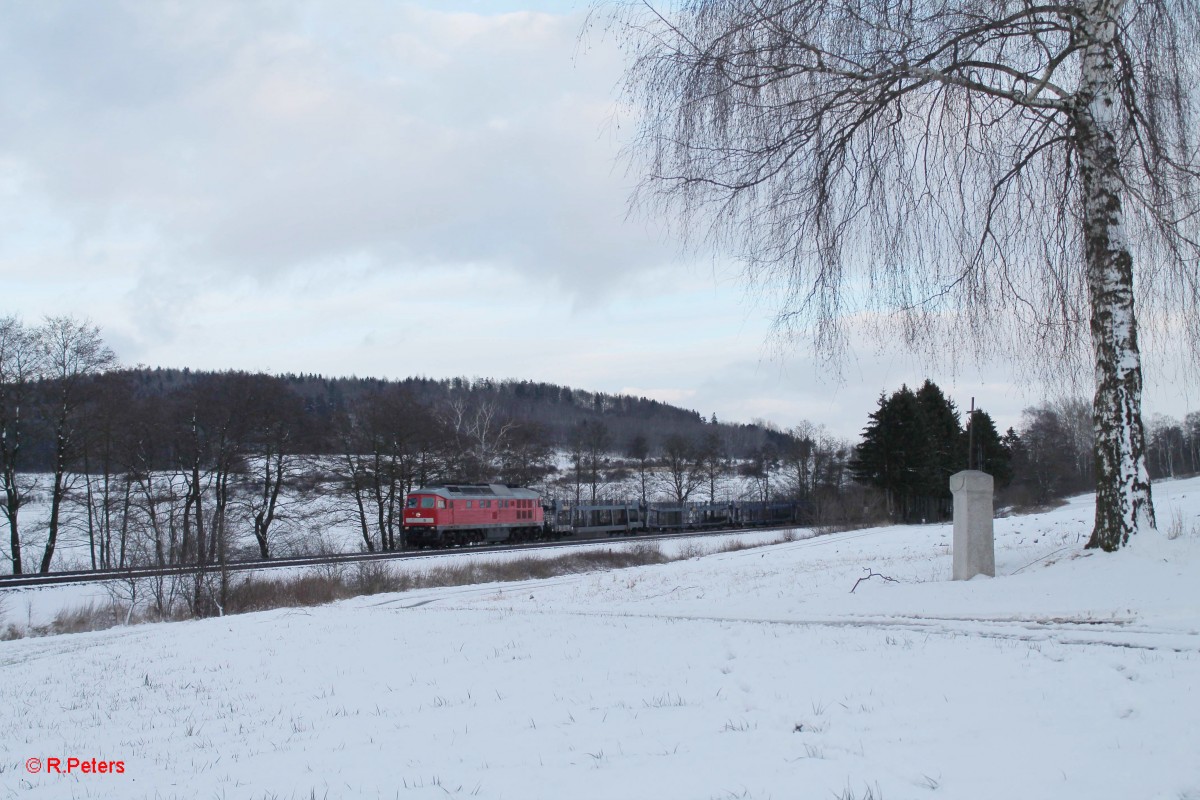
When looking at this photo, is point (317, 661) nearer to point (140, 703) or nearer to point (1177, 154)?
point (140, 703)

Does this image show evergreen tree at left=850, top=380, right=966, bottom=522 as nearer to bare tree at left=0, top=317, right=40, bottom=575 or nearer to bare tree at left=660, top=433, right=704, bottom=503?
bare tree at left=660, top=433, right=704, bottom=503

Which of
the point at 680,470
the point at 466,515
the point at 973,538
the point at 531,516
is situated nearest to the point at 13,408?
the point at 466,515

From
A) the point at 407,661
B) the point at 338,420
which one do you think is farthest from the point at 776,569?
the point at 338,420

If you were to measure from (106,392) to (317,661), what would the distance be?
31860 millimetres

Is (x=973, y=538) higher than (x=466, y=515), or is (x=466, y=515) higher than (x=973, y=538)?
(x=973, y=538)

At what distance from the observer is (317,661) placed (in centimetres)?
1002

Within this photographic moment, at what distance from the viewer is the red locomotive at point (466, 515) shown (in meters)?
39.7

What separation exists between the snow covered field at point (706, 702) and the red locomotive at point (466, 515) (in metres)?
27.4

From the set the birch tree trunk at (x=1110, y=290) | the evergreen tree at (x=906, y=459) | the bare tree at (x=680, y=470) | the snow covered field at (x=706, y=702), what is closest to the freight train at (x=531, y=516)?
the evergreen tree at (x=906, y=459)

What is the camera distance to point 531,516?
4647 cm

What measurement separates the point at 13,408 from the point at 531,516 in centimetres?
2504

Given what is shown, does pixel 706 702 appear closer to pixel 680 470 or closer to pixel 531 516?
pixel 531 516

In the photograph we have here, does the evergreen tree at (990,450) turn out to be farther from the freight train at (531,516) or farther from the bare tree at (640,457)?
the bare tree at (640,457)

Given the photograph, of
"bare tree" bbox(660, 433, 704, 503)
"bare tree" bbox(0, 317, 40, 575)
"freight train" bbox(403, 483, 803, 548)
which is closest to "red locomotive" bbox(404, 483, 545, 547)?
"freight train" bbox(403, 483, 803, 548)
